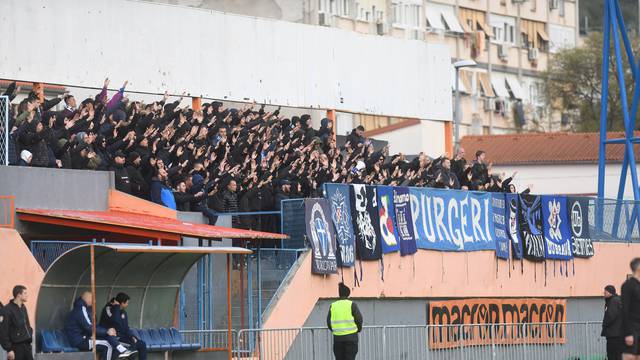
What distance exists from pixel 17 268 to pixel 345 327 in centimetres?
484

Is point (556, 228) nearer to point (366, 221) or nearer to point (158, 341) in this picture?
point (366, 221)

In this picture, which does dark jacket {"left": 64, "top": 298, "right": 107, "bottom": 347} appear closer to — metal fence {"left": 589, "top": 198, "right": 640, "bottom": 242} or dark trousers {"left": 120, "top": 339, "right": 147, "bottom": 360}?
dark trousers {"left": 120, "top": 339, "right": 147, "bottom": 360}

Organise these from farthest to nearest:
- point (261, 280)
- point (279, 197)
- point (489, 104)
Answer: point (489, 104) < point (279, 197) < point (261, 280)

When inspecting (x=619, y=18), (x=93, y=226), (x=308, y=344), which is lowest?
(x=308, y=344)

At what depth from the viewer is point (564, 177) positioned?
6544 centimetres

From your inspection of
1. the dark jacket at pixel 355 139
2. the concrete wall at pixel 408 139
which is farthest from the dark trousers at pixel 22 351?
the concrete wall at pixel 408 139

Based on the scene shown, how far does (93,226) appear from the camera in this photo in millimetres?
23578

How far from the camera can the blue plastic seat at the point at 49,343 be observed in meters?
21.0

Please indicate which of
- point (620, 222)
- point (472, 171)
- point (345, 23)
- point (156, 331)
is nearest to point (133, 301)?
point (156, 331)

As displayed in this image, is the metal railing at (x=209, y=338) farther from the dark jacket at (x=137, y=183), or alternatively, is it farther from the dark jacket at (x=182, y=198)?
the dark jacket at (x=137, y=183)

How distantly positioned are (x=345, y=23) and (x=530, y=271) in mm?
34685

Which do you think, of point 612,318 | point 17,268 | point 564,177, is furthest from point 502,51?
point 17,268

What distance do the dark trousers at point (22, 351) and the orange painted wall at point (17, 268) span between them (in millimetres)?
1972

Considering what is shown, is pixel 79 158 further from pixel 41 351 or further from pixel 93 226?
pixel 41 351
